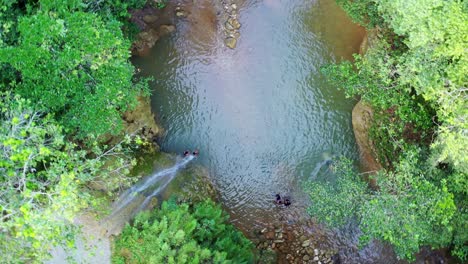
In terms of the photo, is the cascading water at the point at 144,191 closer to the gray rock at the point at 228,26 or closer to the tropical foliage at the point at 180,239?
the tropical foliage at the point at 180,239

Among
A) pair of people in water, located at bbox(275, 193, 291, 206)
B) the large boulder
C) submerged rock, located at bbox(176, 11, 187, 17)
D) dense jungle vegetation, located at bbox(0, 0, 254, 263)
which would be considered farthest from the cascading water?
submerged rock, located at bbox(176, 11, 187, 17)

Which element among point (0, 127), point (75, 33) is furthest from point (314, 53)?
point (0, 127)

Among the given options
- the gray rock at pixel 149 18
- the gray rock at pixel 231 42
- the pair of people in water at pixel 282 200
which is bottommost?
the pair of people in water at pixel 282 200

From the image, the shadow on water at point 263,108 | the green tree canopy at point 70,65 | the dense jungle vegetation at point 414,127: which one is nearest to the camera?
the dense jungle vegetation at point 414,127

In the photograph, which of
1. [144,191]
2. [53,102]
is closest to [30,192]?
[53,102]

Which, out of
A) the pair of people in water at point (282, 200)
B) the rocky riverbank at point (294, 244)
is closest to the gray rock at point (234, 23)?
the pair of people in water at point (282, 200)

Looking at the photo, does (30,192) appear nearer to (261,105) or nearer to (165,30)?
(261,105)
